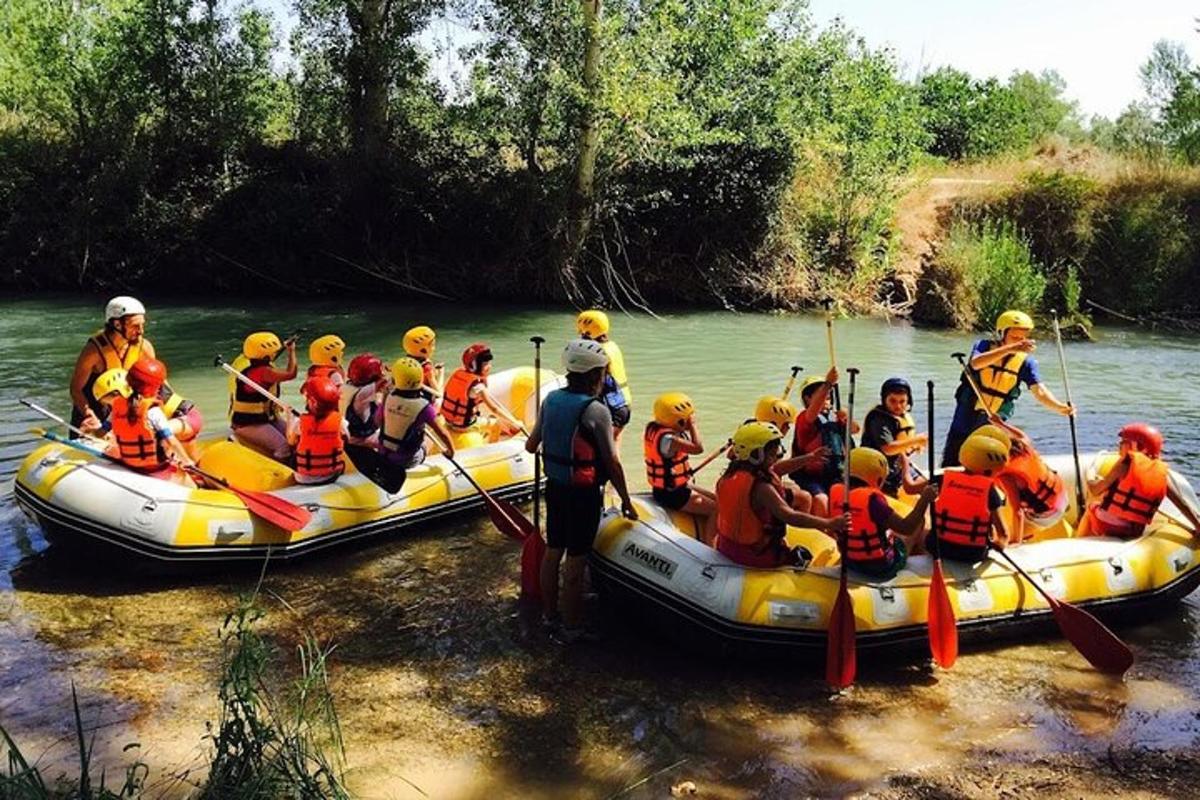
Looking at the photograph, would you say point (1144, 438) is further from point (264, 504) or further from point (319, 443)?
point (264, 504)

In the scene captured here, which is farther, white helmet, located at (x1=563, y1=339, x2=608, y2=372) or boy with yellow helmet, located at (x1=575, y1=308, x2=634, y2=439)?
boy with yellow helmet, located at (x1=575, y1=308, x2=634, y2=439)

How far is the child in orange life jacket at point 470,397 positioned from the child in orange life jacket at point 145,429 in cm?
196

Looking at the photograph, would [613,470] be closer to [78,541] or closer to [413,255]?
[78,541]

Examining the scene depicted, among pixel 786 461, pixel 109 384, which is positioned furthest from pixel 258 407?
pixel 786 461

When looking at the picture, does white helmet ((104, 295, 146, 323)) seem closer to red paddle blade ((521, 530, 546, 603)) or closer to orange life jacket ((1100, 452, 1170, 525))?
red paddle blade ((521, 530, 546, 603))

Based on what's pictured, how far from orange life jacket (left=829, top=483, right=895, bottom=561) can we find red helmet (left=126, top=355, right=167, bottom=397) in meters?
3.78

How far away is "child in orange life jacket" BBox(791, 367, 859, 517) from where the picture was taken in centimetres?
586

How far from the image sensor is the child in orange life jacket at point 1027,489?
5.60 metres

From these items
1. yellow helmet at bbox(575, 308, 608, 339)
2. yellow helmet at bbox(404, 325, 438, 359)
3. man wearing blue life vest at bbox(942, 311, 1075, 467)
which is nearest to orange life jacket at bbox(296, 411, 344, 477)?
yellow helmet at bbox(404, 325, 438, 359)

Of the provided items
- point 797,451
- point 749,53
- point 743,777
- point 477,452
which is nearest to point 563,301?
point 749,53

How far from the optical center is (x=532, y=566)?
214 inches

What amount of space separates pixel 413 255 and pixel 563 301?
3034mm

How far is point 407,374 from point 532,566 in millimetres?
1448

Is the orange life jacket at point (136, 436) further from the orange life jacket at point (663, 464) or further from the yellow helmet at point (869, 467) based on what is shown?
the yellow helmet at point (869, 467)
